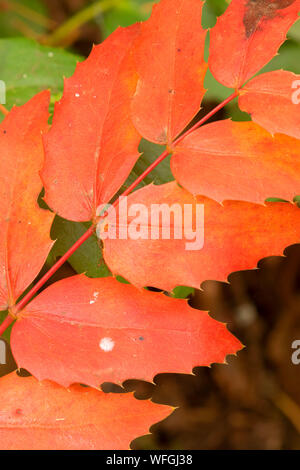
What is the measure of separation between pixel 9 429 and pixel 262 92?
48 centimetres

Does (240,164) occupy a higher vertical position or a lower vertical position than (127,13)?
lower

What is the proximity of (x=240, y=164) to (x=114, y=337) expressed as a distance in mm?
240

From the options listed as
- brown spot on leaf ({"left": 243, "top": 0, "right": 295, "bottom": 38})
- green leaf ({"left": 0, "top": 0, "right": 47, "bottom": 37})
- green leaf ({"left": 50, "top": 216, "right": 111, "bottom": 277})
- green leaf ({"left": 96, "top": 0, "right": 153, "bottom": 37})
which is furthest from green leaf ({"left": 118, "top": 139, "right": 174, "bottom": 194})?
green leaf ({"left": 0, "top": 0, "right": 47, "bottom": 37})

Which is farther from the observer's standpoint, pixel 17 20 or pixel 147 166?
pixel 17 20

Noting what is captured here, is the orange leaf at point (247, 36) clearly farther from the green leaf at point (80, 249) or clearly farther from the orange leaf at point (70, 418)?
the orange leaf at point (70, 418)

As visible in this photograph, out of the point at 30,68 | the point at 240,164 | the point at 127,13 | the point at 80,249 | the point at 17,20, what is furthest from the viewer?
the point at 17,20

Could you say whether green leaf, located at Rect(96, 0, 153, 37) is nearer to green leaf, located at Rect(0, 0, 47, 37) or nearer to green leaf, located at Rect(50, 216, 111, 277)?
green leaf, located at Rect(0, 0, 47, 37)

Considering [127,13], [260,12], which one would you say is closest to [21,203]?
[260,12]

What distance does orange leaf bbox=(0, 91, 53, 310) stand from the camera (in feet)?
2.14

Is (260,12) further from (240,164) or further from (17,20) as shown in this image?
(17,20)

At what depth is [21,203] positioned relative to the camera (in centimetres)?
65

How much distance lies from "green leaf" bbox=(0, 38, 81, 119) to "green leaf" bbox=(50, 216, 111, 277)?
0.78 ft

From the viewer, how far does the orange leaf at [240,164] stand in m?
0.60

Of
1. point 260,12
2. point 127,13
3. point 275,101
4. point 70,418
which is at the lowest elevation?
point 70,418
